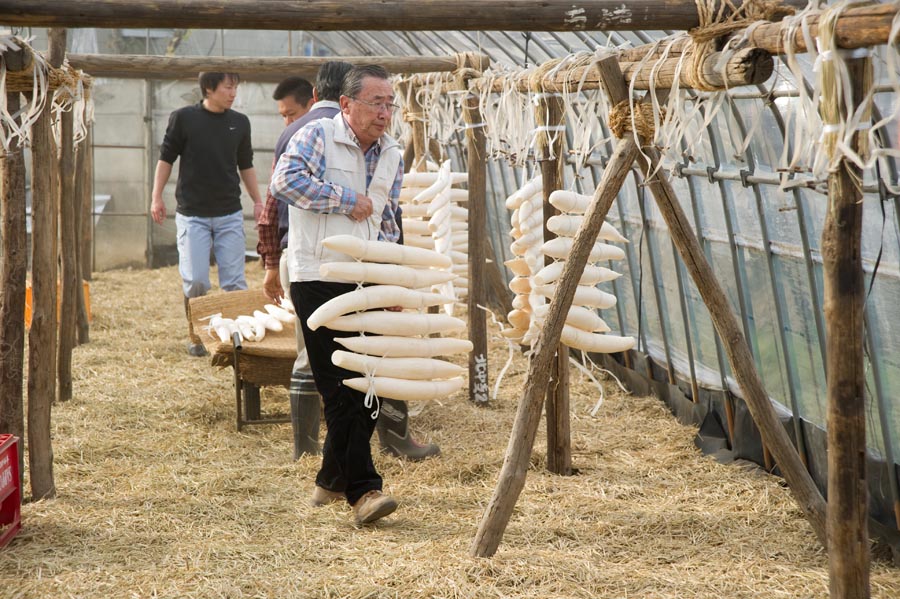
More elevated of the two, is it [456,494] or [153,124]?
[153,124]

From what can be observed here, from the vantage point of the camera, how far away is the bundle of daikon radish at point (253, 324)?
16.6 ft

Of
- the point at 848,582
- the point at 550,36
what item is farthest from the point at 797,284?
the point at 550,36

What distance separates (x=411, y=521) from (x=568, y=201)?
1.38 metres

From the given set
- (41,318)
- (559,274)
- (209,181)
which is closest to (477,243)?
(559,274)

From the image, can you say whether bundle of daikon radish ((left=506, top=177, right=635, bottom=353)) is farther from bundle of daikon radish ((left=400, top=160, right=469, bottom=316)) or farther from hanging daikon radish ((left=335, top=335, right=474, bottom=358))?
bundle of daikon radish ((left=400, top=160, right=469, bottom=316))

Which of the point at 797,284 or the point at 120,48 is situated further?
the point at 120,48

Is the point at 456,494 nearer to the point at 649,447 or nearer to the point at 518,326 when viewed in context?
the point at 518,326

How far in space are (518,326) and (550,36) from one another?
7.76 ft

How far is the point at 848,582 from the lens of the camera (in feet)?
8.13

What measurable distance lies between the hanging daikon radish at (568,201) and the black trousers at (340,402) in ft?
3.02

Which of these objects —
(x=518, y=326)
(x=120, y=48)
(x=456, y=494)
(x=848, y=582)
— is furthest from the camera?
(x=120, y=48)

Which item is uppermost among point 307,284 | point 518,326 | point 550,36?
point 550,36

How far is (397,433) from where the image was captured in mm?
4602

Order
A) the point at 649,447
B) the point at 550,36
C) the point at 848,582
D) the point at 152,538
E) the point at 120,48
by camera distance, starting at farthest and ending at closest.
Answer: the point at 120,48 < the point at 550,36 < the point at 649,447 < the point at 152,538 < the point at 848,582
